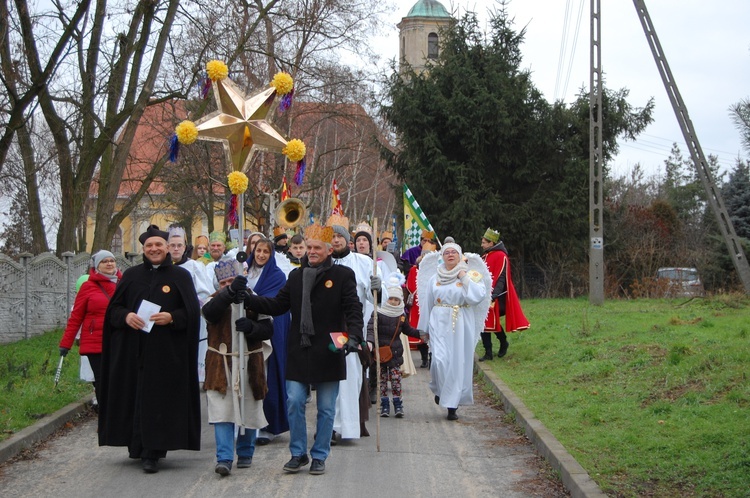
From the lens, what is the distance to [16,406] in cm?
1048

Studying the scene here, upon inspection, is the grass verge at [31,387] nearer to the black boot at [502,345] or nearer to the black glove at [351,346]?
the black glove at [351,346]

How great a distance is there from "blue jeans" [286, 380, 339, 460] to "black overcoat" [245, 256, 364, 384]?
11 cm

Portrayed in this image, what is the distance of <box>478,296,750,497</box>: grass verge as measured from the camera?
747cm

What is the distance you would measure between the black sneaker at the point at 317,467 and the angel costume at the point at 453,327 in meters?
3.15

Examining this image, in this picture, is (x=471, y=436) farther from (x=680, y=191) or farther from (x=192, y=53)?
(x=680, y=191)

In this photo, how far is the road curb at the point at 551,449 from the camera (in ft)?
23.7

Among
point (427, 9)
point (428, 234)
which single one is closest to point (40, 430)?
point (428, 234)

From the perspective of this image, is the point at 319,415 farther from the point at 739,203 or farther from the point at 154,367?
the point at 739,203

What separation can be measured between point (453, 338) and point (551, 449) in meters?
2.79

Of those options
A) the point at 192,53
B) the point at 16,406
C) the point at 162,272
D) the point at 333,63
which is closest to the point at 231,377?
the point at 162,272

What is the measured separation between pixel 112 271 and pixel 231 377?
2.59 metres

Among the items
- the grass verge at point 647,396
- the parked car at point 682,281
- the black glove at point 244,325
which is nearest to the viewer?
the grass verge at point 647,396

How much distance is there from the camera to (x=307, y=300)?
803 cm

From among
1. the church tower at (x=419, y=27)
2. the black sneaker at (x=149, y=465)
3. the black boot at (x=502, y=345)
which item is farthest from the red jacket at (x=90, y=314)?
the church tower at (x=419, y=27)
